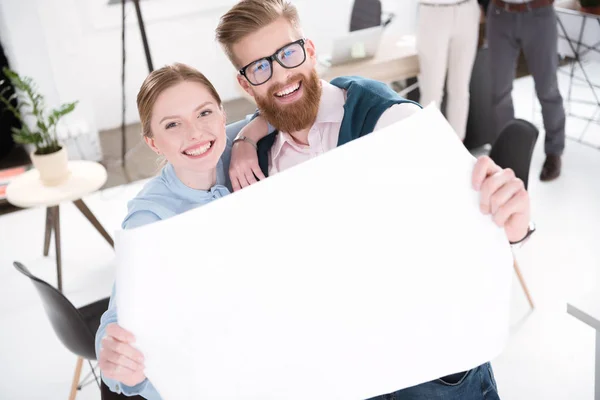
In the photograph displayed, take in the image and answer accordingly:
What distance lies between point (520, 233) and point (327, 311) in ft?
1.19

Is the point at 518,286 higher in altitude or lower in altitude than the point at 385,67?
lower

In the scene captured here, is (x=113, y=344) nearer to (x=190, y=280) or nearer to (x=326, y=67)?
(x=190, y=280)

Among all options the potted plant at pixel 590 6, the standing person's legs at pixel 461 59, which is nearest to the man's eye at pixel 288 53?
the standing person's legs at pixel 461 59

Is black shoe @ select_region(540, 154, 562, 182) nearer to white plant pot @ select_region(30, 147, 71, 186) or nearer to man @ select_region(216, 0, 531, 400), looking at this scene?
man @ select_region(216, 0, 531, 400)

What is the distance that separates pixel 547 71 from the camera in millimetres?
3428

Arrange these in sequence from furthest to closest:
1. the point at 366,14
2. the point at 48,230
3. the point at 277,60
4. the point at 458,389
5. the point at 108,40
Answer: the point at 108,40
the point at 366,14
the point at 48,230
the point at 277,60
the point at 458,389

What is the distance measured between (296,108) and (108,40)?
3933 mm

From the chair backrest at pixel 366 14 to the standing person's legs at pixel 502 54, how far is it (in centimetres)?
91

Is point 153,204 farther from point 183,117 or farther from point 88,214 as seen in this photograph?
point 88,214

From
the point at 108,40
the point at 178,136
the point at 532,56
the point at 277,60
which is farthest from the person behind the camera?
the point at 108,40

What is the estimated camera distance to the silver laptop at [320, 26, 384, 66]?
3477 mm

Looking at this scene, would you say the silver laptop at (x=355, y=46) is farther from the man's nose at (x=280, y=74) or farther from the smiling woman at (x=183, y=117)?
the smiling woman at (x=183, y=117)

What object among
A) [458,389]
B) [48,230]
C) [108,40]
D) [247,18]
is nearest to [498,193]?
[458,389]

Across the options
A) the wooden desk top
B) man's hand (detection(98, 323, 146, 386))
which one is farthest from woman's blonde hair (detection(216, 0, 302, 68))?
the wooden desk top
